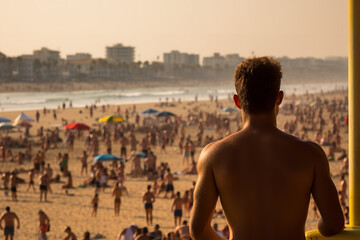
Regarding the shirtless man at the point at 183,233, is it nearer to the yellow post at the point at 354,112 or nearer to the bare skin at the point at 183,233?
the bare skin at the point at 183,233

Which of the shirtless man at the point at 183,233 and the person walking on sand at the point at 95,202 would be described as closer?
the shirtless man at the point at 183,233

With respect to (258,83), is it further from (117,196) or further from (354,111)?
(117,196)

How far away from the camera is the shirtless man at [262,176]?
5.09 feet

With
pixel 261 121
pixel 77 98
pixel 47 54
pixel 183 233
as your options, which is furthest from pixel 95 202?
pixel 47 54

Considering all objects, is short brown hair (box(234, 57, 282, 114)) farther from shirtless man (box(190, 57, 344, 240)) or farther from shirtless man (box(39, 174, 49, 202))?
shirtless man (box(39, 174, 49, 202))

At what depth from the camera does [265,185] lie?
5.06ft

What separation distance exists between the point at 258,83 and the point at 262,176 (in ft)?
1.03

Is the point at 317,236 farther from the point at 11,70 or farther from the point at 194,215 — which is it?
the point at 11,70

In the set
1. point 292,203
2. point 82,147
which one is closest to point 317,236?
point 292,203

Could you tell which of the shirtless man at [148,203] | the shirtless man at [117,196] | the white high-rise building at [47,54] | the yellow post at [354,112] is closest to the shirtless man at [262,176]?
the yellow post at [354,112]

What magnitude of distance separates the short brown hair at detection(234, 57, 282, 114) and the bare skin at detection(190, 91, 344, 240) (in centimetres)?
10

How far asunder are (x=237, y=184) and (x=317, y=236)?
53cm

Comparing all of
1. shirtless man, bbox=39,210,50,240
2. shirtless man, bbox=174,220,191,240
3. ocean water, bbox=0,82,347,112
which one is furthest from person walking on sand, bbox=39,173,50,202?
ocean water, bbox=0,82,347,112

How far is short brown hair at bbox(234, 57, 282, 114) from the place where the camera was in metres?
1.61
